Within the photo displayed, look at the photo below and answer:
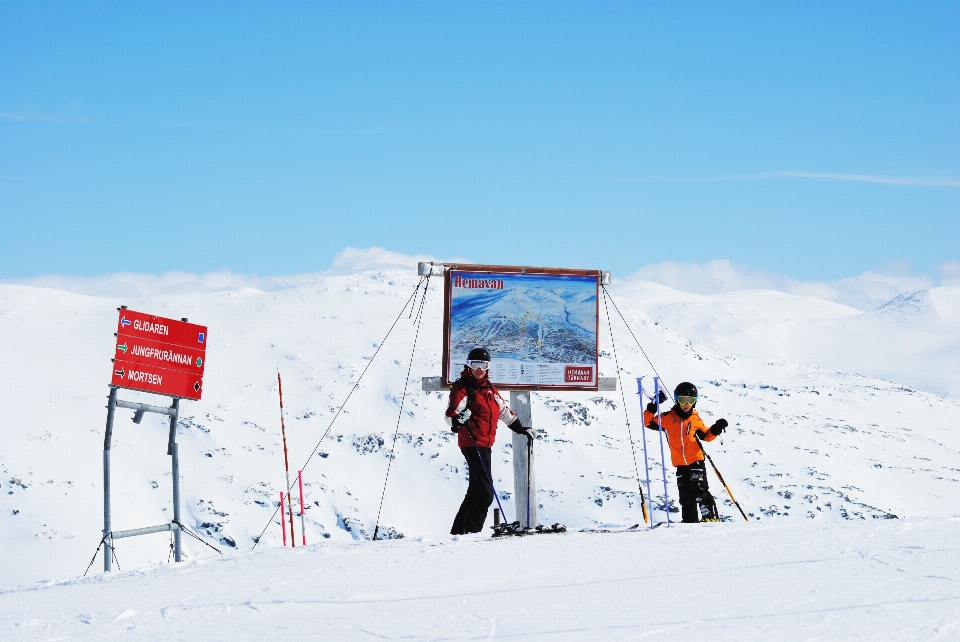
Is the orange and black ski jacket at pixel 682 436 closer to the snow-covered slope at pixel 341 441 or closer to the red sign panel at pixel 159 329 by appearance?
the red sign panel at pixel 159 329

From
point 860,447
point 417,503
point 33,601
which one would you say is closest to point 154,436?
point 417,503

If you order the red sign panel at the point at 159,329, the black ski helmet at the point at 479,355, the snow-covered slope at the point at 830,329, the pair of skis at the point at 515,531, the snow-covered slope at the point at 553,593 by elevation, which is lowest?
the snow-covered slope at the point at 553,593

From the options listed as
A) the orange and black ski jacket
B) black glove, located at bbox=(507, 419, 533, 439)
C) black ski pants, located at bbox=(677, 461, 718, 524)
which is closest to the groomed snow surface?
black ski pants, located at bbox=(677, 461, 718, 524)

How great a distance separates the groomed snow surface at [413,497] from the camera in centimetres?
612

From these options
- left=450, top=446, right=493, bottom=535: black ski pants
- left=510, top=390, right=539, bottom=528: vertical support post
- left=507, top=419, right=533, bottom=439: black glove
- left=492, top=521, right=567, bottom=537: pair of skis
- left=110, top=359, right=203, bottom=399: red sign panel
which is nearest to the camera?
left=492, top=521, right=567, bottom=537: pair of skis

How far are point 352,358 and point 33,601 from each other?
31.1m

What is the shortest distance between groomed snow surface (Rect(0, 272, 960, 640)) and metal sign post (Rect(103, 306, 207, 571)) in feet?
8.26

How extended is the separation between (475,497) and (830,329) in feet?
286

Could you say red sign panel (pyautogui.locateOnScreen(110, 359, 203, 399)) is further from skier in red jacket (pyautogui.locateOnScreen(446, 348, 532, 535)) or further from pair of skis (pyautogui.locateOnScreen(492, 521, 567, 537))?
pair of skis (pyautogui.locateOnScreen(492, 521, 567, 537))

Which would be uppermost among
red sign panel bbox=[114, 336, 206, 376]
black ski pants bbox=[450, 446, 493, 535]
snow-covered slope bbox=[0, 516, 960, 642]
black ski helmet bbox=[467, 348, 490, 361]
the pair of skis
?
red sign panel bbox=[114, 336, 206, 376]

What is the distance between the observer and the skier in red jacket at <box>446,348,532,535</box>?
1030 cm

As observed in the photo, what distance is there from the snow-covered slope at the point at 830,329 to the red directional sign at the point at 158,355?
2359 inches

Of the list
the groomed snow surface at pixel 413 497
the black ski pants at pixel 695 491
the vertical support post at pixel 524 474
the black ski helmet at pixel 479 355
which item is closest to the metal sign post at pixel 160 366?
the groomed snow surface at pixel 413 497

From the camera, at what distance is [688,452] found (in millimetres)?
11148
